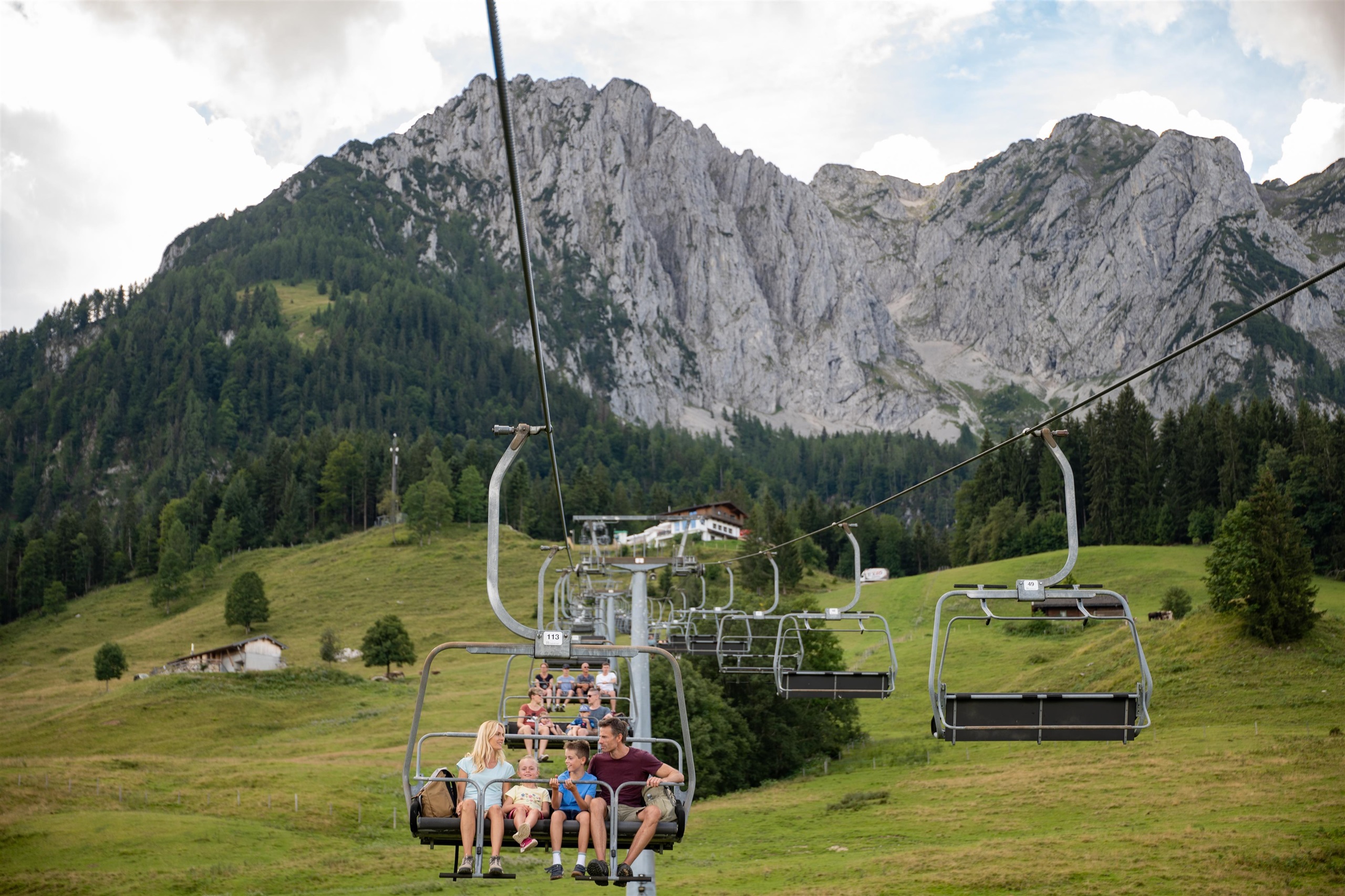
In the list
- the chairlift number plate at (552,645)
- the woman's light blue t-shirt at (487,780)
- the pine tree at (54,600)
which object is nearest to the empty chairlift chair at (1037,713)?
the chairlift number plate at (552,645)

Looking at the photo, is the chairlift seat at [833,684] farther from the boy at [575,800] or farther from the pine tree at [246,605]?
the pine tree at [246,605]

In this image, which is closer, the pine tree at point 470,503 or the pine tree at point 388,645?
the pine tree at point 388,645

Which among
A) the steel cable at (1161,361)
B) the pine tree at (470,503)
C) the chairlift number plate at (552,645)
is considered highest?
the pine tree at (470,503)

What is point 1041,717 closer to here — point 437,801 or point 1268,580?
point 437,801

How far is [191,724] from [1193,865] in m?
57.8

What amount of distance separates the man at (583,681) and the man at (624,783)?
496 inches

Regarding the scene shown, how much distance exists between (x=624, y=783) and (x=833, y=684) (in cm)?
1097

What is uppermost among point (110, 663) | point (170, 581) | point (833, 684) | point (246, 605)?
point (170, 581)

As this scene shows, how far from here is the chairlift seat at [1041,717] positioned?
13.4 metres

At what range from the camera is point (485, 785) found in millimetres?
11320

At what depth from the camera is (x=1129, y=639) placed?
64.5 m

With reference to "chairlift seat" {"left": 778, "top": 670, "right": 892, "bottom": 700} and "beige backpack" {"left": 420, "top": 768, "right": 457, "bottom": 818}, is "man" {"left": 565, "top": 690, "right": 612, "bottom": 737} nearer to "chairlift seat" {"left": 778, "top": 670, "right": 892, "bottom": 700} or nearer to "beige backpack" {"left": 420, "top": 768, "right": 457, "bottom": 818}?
"chairlift seat" {"left": 778, "top": 670, "right": 892, "bottom": 700}

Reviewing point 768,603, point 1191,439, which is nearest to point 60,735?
point 768,603

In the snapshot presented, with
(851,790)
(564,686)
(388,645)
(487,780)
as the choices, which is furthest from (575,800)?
(388,645)
